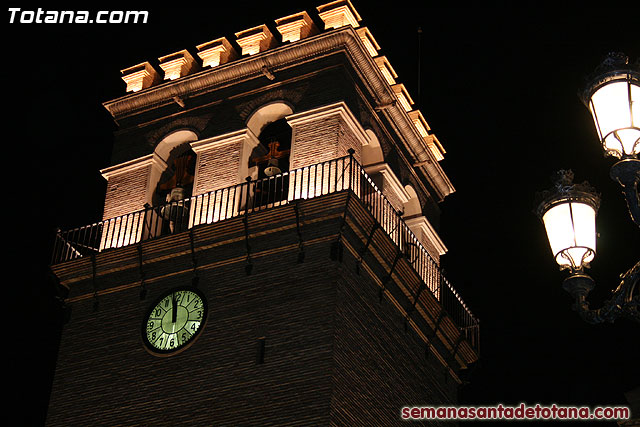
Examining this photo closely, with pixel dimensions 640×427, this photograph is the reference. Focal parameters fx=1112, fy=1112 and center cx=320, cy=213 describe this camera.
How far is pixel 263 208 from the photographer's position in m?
22.2

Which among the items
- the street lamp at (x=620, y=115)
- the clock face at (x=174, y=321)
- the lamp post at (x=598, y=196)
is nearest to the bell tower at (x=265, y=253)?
the clock face at (x=174, y=321)

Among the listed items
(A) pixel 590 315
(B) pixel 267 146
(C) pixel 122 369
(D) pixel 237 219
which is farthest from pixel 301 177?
(A) pixel 590 315

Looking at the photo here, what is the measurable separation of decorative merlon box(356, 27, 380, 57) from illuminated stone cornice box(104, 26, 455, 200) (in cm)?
65

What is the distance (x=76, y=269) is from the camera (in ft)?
76.3

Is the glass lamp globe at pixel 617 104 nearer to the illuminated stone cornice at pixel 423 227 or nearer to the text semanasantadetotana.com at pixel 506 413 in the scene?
the text semanasantadetotana.com at pixel 506 413

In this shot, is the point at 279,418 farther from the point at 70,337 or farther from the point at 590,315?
the point at 590,315

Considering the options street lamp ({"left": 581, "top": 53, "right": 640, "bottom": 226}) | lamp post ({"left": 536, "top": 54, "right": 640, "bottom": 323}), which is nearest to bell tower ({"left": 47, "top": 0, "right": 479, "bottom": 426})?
lamp post ({"left": 536, "top": 54, "right": 640, "bottom": 323})

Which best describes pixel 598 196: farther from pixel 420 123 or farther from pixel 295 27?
pixel 420 123

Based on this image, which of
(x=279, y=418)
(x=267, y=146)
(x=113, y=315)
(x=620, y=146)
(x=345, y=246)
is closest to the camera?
(x=620, y=146)

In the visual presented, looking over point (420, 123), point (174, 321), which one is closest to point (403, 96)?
point (420, 123)

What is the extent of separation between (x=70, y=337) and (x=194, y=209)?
12.0 feet

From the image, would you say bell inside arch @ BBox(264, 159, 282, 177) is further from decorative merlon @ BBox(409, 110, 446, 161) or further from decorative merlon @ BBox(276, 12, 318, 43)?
decorative merlon @ BBox(409, 110, 446, 161)

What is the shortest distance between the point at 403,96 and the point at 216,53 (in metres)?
4.54

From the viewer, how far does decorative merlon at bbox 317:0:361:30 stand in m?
24.5
